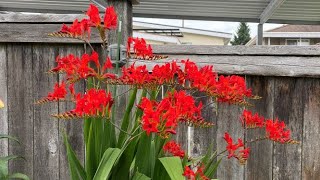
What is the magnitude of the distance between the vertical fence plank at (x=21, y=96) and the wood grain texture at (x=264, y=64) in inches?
24.7

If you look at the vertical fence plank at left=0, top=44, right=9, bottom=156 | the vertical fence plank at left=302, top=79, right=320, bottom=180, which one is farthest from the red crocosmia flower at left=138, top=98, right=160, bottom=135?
the vertical fence plank at left=0, top=44, right=9, bottom=156

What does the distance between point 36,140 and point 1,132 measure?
0.18 meters

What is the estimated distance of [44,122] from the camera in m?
1.88

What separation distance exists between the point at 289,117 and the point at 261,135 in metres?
0.15

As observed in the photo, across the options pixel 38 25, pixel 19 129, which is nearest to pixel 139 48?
pixel 38 25

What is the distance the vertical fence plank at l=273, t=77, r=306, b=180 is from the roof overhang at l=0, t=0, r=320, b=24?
372 cm

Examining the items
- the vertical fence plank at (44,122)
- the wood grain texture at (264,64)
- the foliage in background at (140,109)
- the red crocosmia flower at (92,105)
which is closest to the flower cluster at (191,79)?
the foliage in background at (140,109)

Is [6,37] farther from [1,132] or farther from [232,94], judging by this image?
[232,94]

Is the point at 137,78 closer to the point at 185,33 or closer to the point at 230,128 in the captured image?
the point at 230,128

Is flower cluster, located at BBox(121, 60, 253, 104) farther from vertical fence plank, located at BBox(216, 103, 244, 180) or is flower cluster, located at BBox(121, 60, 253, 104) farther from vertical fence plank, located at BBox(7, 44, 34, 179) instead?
vertical fence plank, located at BBox(7, 44, 34, 179)

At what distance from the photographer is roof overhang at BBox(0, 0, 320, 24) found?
562cm

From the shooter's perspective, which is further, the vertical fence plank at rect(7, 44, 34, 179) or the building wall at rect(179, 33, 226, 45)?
the building wall at rect(179, 33, 226, 45)

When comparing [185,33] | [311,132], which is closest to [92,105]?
[311,132]

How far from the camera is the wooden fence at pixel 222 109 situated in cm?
177
